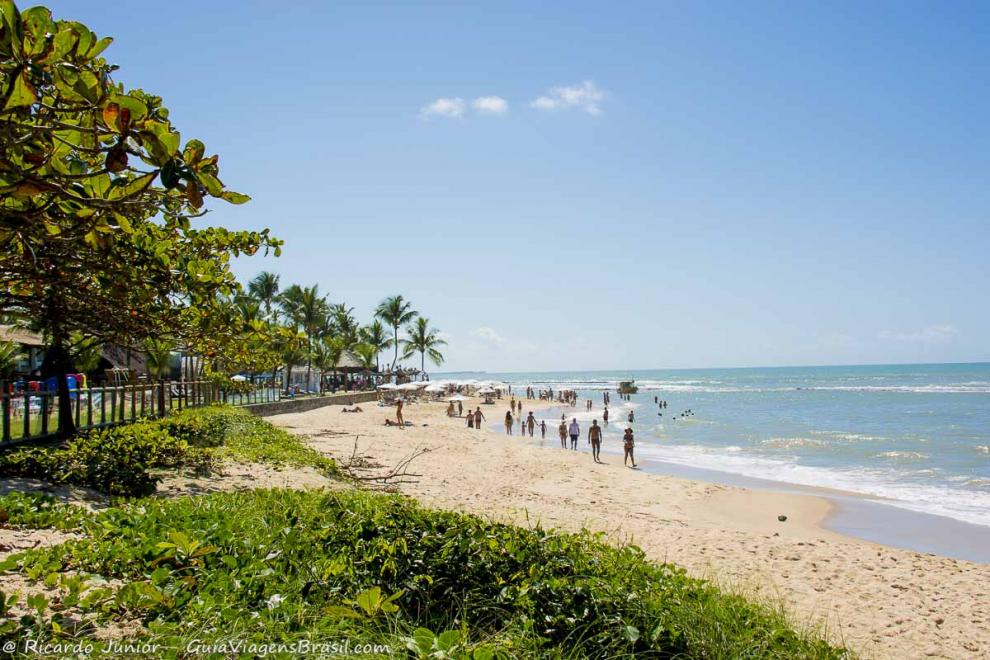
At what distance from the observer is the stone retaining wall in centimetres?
2752

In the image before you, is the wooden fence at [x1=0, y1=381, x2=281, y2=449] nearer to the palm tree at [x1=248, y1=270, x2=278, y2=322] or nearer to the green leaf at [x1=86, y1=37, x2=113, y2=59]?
the green leaf at [x1=86, y1=37, x2=113, y2=59]

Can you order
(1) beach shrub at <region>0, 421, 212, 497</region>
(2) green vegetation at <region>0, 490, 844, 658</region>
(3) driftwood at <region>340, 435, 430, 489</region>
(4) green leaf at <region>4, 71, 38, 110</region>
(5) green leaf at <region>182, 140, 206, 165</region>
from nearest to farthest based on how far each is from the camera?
(4) green leaf at <region>4, 71, 38, 110</region>, (5) green leaf at <region>182, 140, 206, 165</region>, (2) green vegetation at <region>0, 490, 844, 658</region>, (1) beach shrub at <region>0, 421, 212, 497</region>, (3) driftwood at <region>340, 435, 430, 489</region>

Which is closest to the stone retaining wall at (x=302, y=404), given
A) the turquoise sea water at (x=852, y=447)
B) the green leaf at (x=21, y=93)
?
the turquoise sea water at (x=852, y=447)

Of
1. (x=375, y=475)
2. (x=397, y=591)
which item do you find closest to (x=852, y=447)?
(x=375, y=475)

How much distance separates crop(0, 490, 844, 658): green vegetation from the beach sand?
1069mm

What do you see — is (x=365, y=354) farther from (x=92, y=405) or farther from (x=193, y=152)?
(x=193, y=152)

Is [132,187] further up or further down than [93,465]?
further up

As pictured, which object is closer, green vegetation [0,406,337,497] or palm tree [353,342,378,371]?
green vegetation [0,406,337,497]

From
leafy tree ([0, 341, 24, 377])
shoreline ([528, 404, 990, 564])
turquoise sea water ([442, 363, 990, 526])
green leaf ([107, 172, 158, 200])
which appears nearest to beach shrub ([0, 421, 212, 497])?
green leaf ([107, 172, 158, 200])

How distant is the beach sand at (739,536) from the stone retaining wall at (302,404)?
614cm

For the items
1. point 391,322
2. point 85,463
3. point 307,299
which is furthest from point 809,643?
point 391,322

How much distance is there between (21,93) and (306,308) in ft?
150

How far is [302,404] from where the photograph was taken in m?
32.4

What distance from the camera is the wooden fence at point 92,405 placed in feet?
31.0
